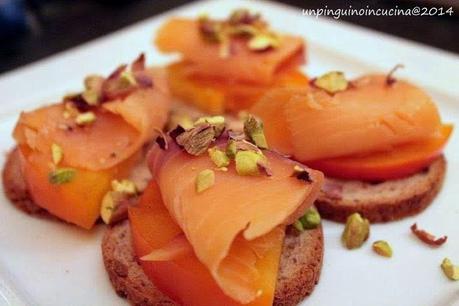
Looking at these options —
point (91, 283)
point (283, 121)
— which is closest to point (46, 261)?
point (91, 283)

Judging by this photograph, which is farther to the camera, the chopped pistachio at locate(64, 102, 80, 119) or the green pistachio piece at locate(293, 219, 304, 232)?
the chopped pistachio at locate(64, 102, 80, 119)

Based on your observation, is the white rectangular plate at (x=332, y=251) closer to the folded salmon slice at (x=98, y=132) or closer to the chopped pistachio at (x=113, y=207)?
the chopped pistachio at (x=113, y=207)

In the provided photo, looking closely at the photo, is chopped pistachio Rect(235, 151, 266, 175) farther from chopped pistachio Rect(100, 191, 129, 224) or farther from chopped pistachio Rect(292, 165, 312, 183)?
chopped pistachio Rect(100, 191, 129, 224)

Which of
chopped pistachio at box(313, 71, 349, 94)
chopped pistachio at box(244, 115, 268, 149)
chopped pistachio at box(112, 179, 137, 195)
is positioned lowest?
chopped pistachio at box(112, 179, 137, 195)

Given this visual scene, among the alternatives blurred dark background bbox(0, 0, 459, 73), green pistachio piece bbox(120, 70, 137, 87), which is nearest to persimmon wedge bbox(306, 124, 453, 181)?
green pistachio piece bbox(120, 70, 137, 87)

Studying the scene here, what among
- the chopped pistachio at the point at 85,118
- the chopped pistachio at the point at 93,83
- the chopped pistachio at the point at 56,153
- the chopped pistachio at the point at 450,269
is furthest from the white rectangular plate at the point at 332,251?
the chopped pistachio at the point at 93,83

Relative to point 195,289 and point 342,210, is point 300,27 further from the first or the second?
point 195,289

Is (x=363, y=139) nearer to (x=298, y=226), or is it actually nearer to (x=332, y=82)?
(x=332, y=82)
